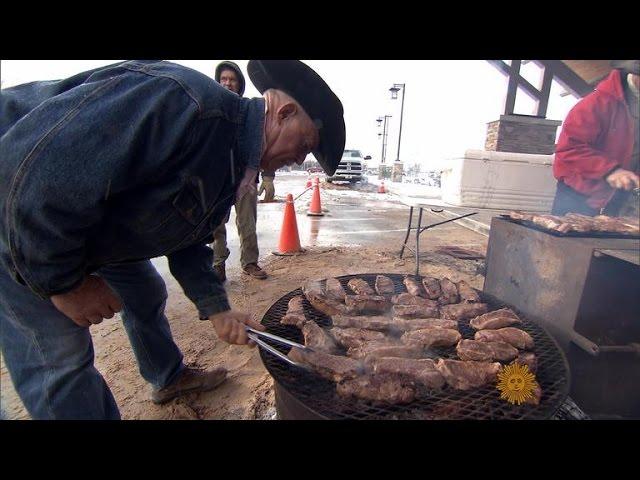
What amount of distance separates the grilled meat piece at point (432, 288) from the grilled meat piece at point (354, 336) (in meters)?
0.64

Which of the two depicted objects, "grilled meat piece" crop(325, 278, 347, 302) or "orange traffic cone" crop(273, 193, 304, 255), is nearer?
"grilled meat piece" crop(325, 278, 347, 302)

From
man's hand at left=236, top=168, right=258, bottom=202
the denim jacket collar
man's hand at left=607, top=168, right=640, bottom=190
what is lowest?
man's hand at left=236, top=168, right=258, bottom=202

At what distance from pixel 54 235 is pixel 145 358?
4.80ft

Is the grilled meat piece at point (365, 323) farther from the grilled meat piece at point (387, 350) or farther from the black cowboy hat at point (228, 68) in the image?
the black cowboy hat at point (228, 68)

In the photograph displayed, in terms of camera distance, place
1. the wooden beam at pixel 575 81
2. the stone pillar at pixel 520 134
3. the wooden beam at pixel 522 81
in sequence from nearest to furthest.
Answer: the wooden beam at pixel 575 81 → the wooden beam at pixel 522 81 → the stone pillar at pixel 520 134

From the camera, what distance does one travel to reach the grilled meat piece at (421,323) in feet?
6.40

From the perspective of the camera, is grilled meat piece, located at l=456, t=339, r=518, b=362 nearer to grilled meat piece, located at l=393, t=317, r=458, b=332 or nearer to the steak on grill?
grilled meat piece, located at l=393, t=317, r=458, b=332

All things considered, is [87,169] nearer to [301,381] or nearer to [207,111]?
[207,111]

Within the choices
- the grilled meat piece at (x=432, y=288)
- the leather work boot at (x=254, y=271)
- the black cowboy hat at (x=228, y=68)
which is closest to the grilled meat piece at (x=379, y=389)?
the grilled meat piece at (x=432, y=288)

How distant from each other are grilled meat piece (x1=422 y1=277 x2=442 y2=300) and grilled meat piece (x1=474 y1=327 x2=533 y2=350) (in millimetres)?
530

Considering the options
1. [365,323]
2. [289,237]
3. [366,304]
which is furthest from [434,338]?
[289,237]

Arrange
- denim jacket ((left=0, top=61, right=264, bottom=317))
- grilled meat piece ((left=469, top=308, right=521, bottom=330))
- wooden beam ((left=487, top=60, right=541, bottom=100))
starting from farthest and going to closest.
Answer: wooden beam ((left=487, top=60, right=541, bottom=100))
grilled meat piece ((left=469, top=308, right=521, bottom=330))
denim jacket ((left=0, top=61, right=264, bottom=317))

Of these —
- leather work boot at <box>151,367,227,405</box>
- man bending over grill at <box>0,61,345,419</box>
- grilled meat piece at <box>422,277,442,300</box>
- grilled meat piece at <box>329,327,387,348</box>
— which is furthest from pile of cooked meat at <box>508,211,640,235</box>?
leather work boot at <box>151,367,227,405</box>

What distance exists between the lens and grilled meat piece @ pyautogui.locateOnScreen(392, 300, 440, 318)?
6.82 feet
